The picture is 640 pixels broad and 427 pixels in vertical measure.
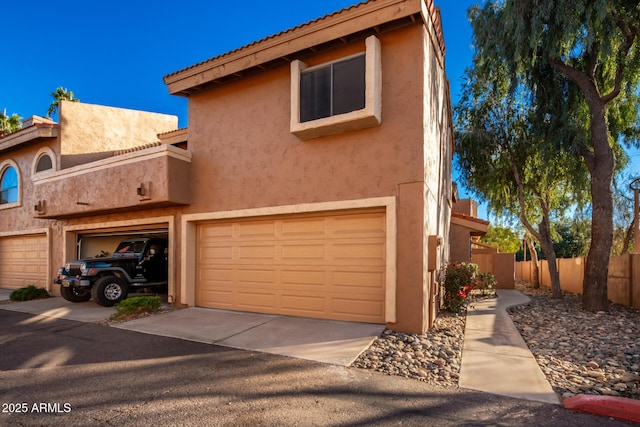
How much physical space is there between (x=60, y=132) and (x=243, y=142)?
8.68 metres

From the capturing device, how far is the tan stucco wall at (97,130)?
13320 millimetres

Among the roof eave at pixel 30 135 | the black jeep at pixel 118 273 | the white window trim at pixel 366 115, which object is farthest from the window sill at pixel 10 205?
the white window trim at pixel 366 115

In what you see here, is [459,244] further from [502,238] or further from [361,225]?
[502,238]

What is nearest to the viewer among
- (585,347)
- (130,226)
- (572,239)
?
(585,347)

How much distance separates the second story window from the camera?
24.8 ft

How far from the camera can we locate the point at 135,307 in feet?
28.5

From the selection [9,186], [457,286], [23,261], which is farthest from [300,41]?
[9,186]

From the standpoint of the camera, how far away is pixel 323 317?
7.79 metres

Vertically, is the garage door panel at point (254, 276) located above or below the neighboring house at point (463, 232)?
below

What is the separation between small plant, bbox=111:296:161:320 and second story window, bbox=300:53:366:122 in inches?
232

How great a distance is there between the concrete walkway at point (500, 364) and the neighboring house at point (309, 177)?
1.04 metres

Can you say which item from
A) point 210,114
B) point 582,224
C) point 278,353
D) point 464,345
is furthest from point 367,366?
point 582,224

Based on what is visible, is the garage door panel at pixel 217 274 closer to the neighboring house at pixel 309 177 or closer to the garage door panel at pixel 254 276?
the neighboring house at pixel 309 177

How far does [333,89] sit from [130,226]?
7.65 meters
